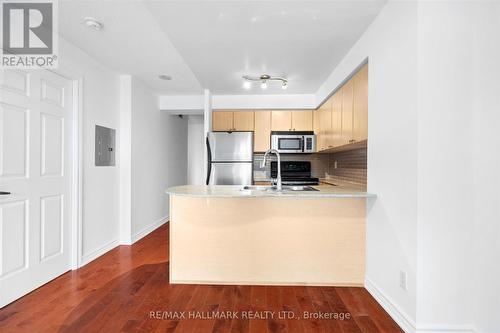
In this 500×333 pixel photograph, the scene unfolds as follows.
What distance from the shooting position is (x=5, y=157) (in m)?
2.04

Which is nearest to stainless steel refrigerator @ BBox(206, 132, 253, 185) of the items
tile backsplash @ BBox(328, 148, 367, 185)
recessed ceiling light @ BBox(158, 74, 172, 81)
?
recessed ceiling light @ BBox(158, 74, 172, 81)

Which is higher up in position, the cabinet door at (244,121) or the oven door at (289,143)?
the cabinet door at (244,121)

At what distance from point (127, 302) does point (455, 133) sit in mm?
2637

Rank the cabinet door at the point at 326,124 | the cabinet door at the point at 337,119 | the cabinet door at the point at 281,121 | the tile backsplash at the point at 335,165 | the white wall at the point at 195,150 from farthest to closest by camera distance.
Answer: the white wall at the point at 195,150, the cabinet door at the point at 281,121, the cabinet door at the point at 326,124, the tile backsplash at the point at 335,165, the cabinet door at the point at 337,119

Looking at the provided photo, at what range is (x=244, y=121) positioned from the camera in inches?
172

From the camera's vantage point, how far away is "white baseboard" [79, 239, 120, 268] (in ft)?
9.43

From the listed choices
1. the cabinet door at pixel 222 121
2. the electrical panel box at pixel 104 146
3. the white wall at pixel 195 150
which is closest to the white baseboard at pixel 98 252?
the electrical panel box at pixel 104 146

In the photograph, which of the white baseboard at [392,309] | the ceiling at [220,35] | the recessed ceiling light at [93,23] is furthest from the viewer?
the recessed ceiling light at [93,23]

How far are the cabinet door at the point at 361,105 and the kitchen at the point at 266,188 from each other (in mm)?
30

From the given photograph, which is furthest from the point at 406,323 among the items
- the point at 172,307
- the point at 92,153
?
the point at 92,153

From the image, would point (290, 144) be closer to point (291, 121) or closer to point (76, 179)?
point (291, 121)

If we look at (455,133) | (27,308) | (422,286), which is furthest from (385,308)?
(27,308)

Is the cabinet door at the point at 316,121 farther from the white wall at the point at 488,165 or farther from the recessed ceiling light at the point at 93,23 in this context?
the recessed ceiling light at the point at 93,23

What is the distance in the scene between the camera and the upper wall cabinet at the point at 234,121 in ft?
14.3
